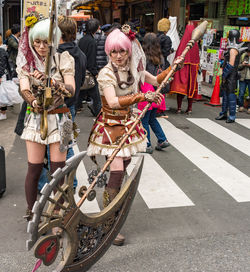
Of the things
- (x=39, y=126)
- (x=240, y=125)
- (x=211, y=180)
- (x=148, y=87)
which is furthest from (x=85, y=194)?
(x=240, y=125)

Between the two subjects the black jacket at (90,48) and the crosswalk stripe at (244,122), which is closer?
the black jacket at (90,48)

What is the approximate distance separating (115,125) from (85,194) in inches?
32.4

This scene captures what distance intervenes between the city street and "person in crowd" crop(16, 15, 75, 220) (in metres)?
0.80

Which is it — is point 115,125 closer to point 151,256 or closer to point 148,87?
point 151,256

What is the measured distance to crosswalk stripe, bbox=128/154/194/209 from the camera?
4242 millimetres

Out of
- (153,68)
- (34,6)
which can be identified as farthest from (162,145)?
(34,6)

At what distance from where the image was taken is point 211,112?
926cm

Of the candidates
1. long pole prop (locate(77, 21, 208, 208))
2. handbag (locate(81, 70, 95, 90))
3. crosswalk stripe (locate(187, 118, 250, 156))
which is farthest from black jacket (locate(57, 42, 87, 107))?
crosswalk stripe (locate(187, 118, 250, 156))

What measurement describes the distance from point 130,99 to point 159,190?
1827 millimetres

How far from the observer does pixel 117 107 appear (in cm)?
315

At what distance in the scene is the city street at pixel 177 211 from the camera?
3096 mm

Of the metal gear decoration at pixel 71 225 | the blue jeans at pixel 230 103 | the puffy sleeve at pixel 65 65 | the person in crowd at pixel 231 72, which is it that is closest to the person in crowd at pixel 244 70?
the person in crowd at pixel 231 72

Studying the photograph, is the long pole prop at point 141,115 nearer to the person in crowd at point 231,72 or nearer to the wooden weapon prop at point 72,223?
the wooden weapon prop at point 72,223

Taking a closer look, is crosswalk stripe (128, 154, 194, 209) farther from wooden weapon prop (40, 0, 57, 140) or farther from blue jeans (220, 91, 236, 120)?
blue jeans (220, 91, 236, 120)
